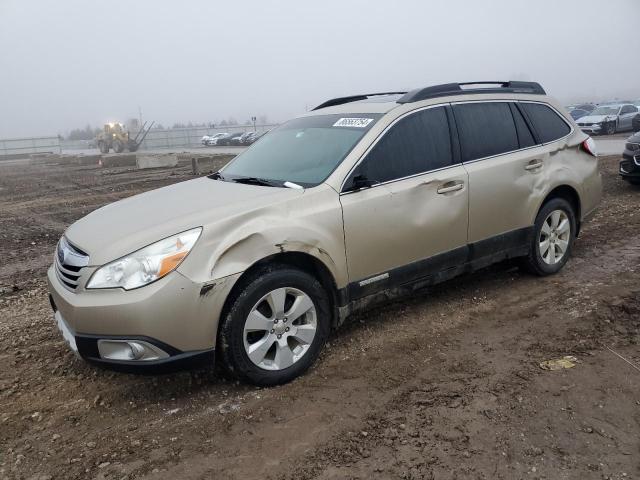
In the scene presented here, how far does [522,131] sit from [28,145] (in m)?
61.6

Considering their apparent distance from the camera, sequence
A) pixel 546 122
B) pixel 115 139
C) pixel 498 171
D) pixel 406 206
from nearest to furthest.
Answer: pixel 406 206 < pixel 498 171 < pixel 546 122 < pixel 115 139

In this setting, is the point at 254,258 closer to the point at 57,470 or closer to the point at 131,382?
the point at 131,382

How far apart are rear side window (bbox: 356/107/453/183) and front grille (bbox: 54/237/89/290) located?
1815mm

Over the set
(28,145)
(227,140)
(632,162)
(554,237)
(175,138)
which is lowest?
(554,237)

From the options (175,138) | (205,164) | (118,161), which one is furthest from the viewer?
(175,138)

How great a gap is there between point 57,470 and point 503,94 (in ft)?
14.3

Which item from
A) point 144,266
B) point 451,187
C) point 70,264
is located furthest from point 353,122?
point 70,264

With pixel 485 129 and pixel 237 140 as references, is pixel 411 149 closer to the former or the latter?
pixel 485 129

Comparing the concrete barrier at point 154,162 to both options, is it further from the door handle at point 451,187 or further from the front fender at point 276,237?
the front fender at point 276,237

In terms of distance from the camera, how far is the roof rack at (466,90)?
13.1 feet

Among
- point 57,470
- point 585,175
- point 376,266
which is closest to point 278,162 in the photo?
point 376,266

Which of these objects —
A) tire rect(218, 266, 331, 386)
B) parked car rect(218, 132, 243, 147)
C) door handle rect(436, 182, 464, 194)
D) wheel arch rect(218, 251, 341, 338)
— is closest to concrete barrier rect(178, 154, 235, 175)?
door handle rect(436, 182, 464, 194)

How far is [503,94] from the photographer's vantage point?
15.1 feet

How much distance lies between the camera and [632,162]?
9.15 meters
